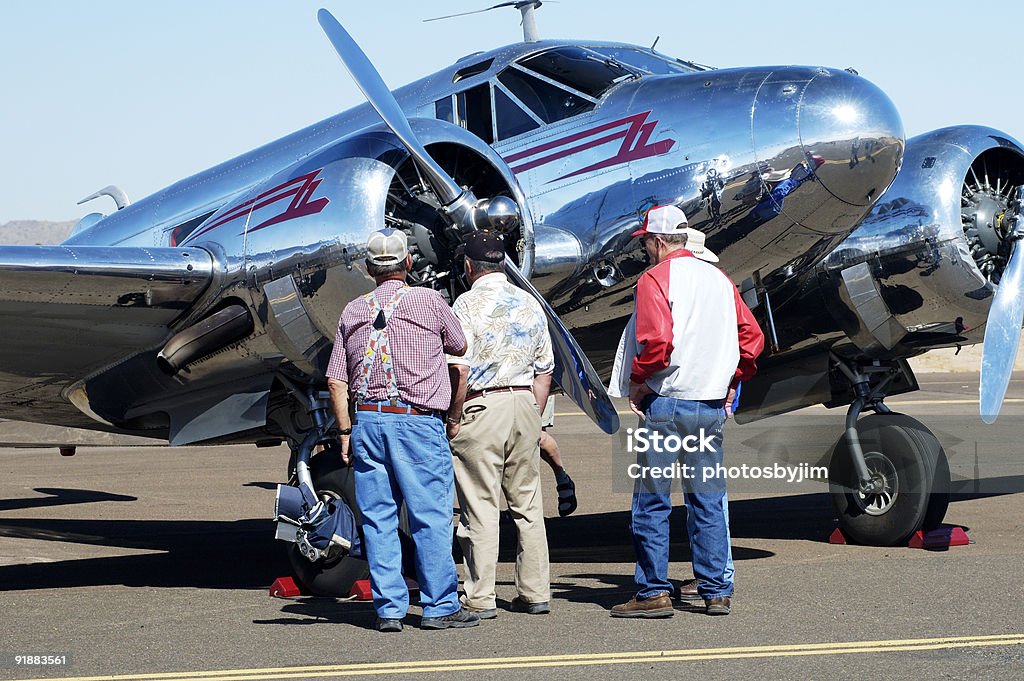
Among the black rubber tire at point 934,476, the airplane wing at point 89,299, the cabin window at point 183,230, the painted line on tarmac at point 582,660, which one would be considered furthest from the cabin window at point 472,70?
the painted line on tarmac at point 582,660

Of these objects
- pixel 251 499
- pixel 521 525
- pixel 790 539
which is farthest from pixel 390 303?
pixel 251 499

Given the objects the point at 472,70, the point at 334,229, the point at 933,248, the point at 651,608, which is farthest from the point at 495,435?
the point at 933,248

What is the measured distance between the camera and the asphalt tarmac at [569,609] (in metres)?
5.38

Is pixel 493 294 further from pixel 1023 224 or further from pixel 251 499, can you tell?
pixel 251 499

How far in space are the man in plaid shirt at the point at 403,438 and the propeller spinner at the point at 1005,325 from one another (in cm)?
438

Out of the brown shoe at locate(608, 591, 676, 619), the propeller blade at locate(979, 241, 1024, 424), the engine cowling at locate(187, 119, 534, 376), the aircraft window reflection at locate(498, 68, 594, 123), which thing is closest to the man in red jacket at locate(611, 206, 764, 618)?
the brown shoe at locate(608, 591, 676, 619)

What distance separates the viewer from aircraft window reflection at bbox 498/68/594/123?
863 cm

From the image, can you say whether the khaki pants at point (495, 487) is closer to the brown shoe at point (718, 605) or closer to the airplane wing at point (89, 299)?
the brown shoe at point (718, 605)

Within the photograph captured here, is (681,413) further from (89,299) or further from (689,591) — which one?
(89,299)

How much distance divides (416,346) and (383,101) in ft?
7.13

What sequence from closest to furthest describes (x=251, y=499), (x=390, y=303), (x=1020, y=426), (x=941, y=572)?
(x=390, y=303)
(x=941, y=572)
(x=251, y=499)
(x=1020, y=426)

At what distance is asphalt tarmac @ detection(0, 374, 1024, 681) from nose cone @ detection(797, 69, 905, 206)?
2246 mm

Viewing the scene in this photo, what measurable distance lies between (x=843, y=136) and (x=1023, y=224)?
2101mm

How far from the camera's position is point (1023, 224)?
9.01m
